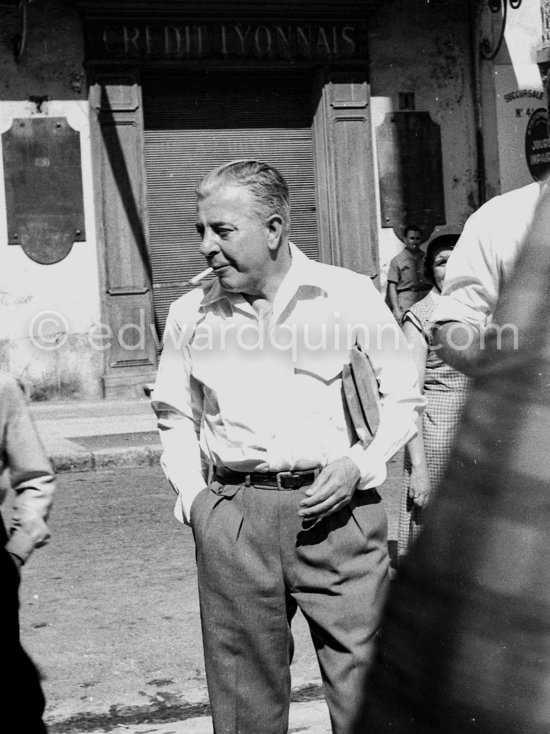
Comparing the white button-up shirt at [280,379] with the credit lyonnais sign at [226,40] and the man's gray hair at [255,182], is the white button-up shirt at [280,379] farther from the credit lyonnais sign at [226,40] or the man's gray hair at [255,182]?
the credit lyonnais sign at [226,40]

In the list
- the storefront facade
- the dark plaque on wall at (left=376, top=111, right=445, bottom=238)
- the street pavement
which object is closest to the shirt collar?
the street pavement

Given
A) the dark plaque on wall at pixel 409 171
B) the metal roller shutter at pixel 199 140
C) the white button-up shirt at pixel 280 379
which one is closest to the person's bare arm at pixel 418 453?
the white button-up shirt at pixel 280 379

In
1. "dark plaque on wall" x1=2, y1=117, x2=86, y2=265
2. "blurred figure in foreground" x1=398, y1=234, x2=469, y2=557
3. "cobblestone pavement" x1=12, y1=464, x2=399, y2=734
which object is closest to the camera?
"cobblestone pavement" x1=12, y1=464, x2=399, y2=734

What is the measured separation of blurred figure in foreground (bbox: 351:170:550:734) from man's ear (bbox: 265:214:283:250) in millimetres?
2668

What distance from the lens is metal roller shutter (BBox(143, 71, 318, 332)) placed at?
1535 cm

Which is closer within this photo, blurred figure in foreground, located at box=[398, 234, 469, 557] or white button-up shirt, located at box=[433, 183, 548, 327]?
white button-up shirt, located at box=[433, 183, 548, 327]

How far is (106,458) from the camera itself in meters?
10.6

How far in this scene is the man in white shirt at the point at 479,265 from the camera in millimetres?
3082

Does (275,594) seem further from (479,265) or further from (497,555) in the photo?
(497,555)

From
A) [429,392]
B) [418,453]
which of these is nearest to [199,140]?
[429,392]

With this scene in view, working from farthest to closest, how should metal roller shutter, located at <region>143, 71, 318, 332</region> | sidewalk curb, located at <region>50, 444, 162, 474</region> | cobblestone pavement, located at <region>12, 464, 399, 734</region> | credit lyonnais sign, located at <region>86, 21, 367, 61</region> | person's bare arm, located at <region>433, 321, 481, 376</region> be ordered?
1. metal roller shutter, located at <region>143, 71, 318, 332</region>
2. credit lyonnais sign, located at <region>86, 21, 367, 61</region>
3. sidewalk curb, located at <region>50, 444, 162, 474</region>
4. cobblestone pavement, located at <region>12, 464, 399, 734</region>
5. person's bare arm, located at <region>433, 321, 481, 376</region>

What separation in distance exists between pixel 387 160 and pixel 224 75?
2.23 metres

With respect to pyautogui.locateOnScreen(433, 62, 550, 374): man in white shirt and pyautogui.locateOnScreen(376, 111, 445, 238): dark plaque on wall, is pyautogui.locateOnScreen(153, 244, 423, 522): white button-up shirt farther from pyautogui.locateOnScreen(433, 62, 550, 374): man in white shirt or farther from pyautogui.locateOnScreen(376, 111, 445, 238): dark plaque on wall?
pyautogui.locateOnScreen(376, 111, 445, 238): dark plaque on wall

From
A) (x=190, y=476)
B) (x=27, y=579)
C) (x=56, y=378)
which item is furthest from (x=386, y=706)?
(x=56, y=378)
